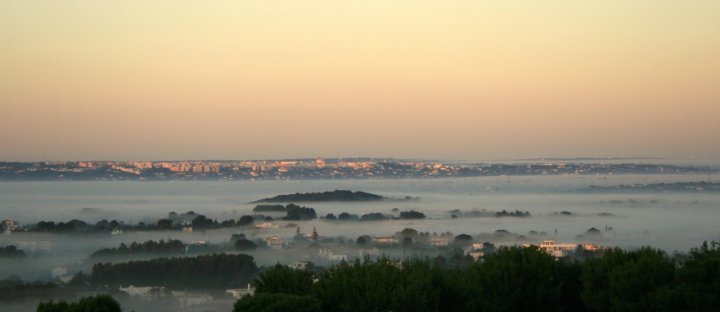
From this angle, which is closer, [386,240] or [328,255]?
[328,255]

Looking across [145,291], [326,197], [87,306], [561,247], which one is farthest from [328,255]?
[326,197]

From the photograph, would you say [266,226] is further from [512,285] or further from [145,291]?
[512,285]

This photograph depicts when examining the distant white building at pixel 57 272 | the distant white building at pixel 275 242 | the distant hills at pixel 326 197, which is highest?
the distant hills at pixel 326 197

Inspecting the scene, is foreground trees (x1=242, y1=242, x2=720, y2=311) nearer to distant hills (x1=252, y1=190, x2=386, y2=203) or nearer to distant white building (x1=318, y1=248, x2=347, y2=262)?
distant white building (x1=318, y1=248, x2=347, y2=262)

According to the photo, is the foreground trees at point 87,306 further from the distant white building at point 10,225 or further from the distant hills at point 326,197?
the distant hills at point 326,197

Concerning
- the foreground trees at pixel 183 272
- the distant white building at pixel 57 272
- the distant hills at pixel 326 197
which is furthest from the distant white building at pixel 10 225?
the distant hills at pixel 326 197

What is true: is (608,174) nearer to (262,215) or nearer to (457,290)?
(262,215)
